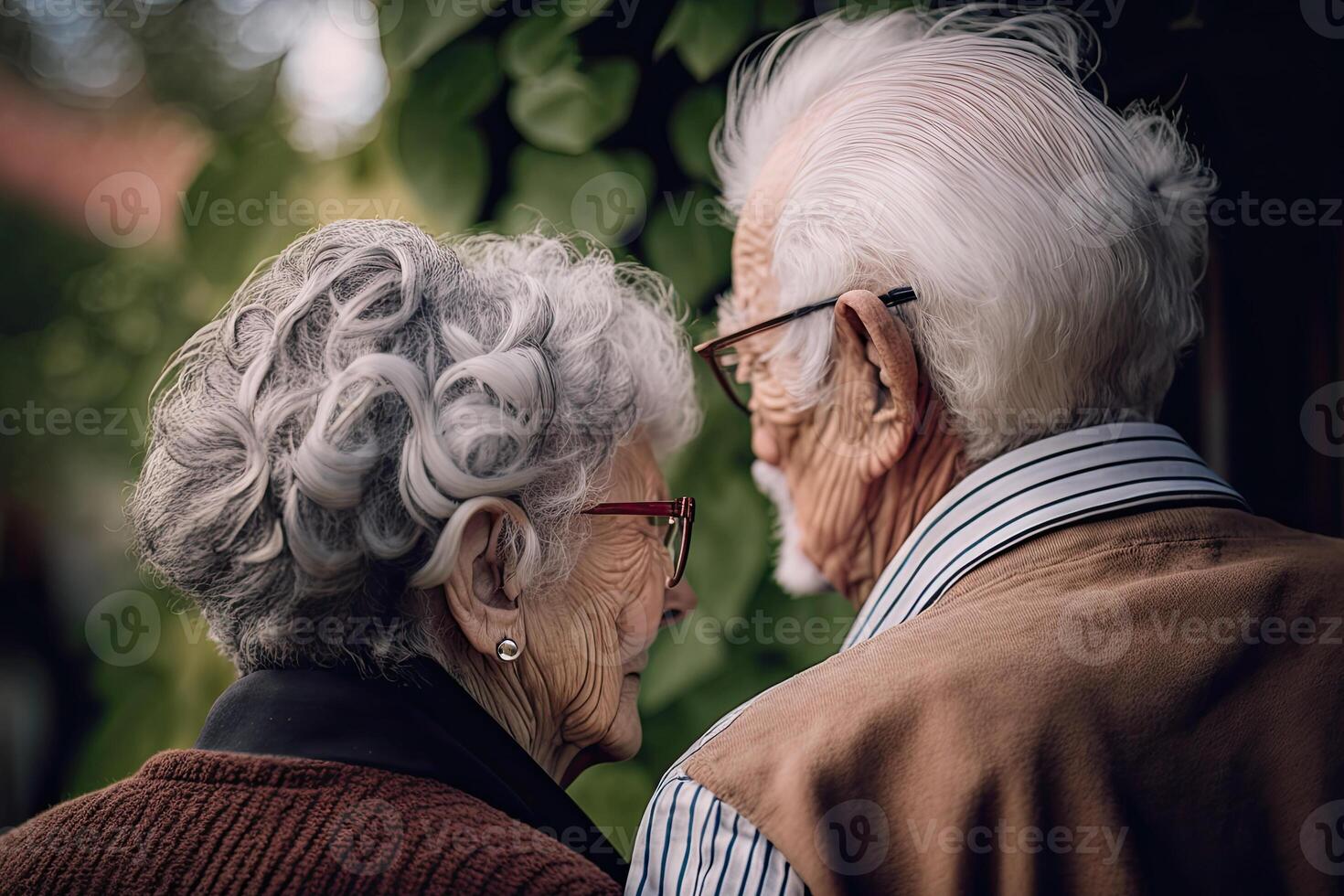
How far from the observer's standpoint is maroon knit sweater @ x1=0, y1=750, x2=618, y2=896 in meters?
0.96

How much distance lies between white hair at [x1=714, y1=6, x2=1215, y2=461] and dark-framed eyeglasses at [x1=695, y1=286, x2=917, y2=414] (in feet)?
0.05

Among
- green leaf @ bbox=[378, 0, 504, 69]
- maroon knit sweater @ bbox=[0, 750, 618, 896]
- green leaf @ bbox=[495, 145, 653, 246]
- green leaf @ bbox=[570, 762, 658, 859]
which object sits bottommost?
green leaf @ bbox=[570, 762, 658, 859]

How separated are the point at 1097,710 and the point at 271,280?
105 centimetres

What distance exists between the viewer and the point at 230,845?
977mm

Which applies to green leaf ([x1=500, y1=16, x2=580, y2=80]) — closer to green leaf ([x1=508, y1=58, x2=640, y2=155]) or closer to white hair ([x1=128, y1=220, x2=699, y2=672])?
green leaf ([x1=508, y1=58, x2=640, y2=155])

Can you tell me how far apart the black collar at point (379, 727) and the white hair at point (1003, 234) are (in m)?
0.72

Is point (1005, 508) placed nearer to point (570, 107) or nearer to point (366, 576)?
point (366, 576)

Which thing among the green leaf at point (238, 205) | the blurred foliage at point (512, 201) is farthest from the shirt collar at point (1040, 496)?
the green leaf at point (238, 205)

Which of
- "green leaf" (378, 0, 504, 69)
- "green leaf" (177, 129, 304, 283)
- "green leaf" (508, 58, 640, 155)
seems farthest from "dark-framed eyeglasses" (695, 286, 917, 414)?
"green leaf" (177, 129, 304, 283)

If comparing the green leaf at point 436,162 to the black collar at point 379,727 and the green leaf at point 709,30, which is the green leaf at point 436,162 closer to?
the green leaf at point 709,30

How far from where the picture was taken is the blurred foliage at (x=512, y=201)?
79.3 inches

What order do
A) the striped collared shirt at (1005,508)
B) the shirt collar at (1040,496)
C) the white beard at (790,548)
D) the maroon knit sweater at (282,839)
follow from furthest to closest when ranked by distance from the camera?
the white beard at (790,548) → the shirt collar at (1040,496) → the striped collared shirt at (1005,508) → the maroon knit sweater at (282,839)

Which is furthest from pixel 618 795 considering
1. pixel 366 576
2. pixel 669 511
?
Result: pixel 366 576

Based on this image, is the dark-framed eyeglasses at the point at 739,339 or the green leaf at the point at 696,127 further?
the green leaf at the point at 696,127
